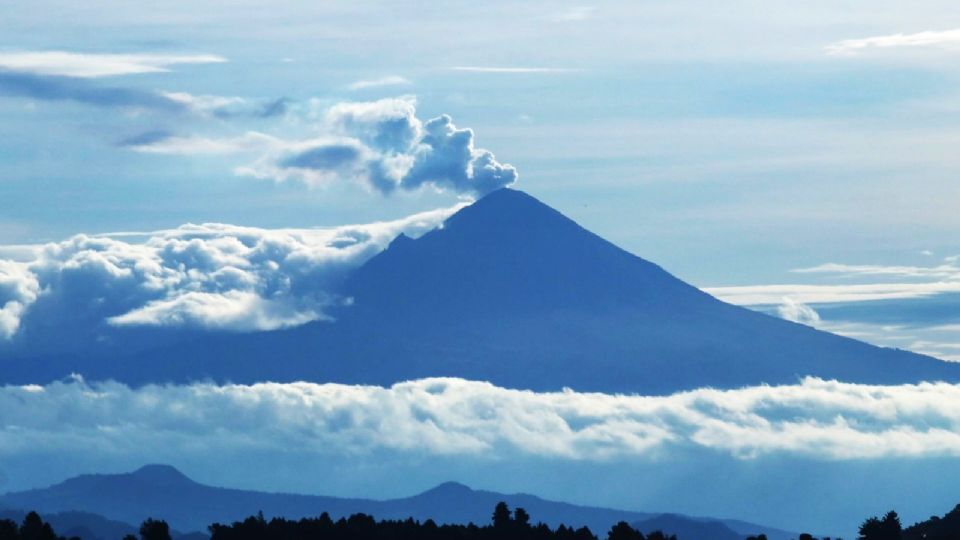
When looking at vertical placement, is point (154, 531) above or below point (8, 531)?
below

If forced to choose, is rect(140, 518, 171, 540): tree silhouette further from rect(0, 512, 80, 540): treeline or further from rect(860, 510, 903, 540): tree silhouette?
rect(860, 510, 903, 540): tree silhouette

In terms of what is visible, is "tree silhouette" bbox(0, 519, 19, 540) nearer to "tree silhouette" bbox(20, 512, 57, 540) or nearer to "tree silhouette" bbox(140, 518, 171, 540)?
"tree silhouette" bbox(20, 512, 57, 540)

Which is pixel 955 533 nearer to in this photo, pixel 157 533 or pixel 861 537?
pixel 861 537

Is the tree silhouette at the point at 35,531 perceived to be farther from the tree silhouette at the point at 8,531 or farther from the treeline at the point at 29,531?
the tree silhouette at the point at 8,531

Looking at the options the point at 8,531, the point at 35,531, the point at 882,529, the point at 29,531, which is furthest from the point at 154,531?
the point at 882,529

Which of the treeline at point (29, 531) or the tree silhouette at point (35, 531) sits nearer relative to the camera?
the tree silhouette at point (35, 531)

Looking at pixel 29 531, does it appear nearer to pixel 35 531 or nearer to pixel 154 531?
pixel 35 531

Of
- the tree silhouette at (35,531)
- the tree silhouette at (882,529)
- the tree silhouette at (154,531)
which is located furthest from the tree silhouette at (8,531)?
the tree silhouette at (882,529)

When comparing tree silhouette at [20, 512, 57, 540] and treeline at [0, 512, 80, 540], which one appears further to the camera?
treeline at [0, 512, 80, 540]

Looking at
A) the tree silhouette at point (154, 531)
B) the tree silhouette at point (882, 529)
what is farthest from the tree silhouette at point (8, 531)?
the tree silhouette at point (882, 529)

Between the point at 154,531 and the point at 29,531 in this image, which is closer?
the point at 154,531

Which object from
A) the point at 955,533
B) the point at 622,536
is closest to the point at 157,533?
the point at 622,536

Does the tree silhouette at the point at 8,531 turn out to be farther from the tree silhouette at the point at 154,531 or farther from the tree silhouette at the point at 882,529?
the tree silhouette at the point at 882,529

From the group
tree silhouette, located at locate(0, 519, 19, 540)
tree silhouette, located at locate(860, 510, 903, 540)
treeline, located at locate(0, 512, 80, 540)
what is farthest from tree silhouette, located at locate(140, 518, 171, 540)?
tree silhouette, located at locate(860, 510, 903, 540)
